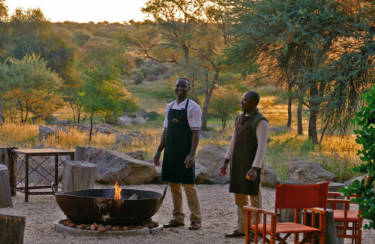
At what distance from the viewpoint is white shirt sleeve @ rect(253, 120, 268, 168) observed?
244 inches

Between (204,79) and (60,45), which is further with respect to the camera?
(60,45)

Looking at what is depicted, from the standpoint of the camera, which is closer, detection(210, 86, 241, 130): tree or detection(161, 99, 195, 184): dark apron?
detection(161, 99, 195, 184): dark apron

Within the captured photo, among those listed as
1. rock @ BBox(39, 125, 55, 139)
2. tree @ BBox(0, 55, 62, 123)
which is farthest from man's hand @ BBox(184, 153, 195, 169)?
tree @ BBox(0, 55, 62, 123)

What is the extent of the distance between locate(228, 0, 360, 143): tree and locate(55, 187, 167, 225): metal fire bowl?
7.83 m

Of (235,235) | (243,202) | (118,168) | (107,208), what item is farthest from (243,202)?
(118,168)

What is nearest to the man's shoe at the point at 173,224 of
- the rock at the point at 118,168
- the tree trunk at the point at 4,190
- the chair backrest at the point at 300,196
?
the chair backrest at the point at 300,196

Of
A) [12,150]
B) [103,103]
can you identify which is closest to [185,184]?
[12,150]

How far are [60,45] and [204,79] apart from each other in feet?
36.0

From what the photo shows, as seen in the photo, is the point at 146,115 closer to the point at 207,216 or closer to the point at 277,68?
the point at 277,68

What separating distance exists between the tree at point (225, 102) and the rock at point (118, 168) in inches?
910

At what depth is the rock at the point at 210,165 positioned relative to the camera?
1210 cm

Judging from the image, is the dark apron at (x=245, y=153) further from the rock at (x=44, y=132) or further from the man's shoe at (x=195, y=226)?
the rock at (x=44, y=132)

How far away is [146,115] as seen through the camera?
1613 inches

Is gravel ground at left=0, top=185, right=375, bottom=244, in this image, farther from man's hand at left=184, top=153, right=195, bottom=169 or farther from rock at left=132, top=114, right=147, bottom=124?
rock at left=132, top=114, right=147, bottom=124
